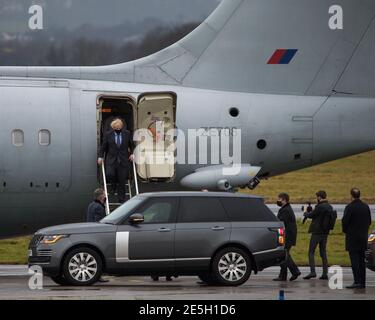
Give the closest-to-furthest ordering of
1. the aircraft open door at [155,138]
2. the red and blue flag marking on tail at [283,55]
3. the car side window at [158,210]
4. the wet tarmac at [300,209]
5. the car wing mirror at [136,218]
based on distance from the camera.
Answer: the car wing mirror at [136,218]
the car side window at [158,210]
the aircraft open door at [155,138]
the red and blue flag marking on tail at [283,55]
the wet tarmac at [300,209]

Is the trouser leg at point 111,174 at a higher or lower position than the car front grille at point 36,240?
higher

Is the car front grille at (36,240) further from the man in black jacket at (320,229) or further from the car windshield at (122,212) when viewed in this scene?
the man in black jacket at (320,229)

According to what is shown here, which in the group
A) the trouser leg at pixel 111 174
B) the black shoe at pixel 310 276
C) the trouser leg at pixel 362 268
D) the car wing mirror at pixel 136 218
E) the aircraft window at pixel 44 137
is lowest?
the black shoe at pixel 310 276

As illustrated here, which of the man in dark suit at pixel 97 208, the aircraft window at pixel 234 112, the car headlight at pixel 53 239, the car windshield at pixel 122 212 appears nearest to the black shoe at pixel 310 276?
the aircraft window at pixel 234 112

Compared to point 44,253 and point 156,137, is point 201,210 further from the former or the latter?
point 156,137

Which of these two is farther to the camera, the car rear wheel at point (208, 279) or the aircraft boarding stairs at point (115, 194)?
the aircraft boarding stairs at point (115, 194)

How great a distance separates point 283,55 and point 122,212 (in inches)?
222

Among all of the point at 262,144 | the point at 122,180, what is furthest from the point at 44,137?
the point at 262,144

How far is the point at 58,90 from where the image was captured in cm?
2586

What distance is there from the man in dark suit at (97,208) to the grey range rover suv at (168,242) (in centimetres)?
148

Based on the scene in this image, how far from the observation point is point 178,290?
2208cm

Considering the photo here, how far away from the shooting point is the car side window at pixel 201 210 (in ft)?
75.1
